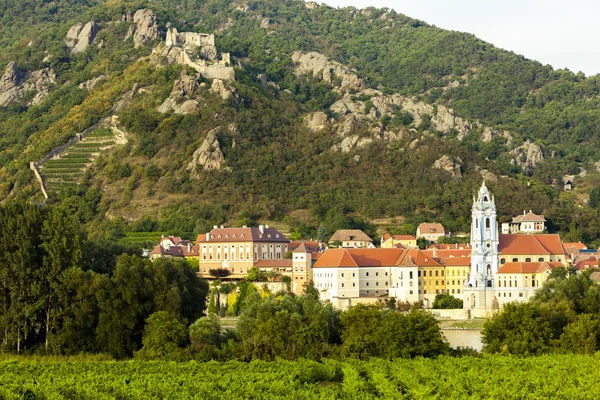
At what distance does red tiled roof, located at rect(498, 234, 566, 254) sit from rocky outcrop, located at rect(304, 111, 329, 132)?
159 feet

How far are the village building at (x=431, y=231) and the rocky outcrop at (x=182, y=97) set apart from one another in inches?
1579

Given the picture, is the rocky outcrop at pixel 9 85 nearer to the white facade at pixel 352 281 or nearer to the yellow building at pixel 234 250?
the yellow building at pixel 234 250

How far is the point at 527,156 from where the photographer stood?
15300 cm

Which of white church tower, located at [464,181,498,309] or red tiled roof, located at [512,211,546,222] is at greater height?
red tiled roof, located at [512,211,546,222]

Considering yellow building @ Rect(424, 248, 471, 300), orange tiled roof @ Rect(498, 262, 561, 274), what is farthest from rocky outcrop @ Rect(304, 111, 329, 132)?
orange tiled roof @ Rect(498, 262, 561, 274)

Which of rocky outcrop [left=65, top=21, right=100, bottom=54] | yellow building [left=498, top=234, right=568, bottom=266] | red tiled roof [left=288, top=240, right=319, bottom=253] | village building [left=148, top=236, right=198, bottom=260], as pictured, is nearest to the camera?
yellow building [left=498, top=234, right=568, bottom=266]

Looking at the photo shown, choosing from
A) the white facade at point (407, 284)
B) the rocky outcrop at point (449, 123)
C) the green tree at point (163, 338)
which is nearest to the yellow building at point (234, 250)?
the white facade at point (407, 284)

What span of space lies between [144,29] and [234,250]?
241ft

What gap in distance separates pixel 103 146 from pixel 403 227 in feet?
143

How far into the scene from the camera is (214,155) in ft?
444

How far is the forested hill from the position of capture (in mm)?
126500

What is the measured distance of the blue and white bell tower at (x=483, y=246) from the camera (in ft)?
316

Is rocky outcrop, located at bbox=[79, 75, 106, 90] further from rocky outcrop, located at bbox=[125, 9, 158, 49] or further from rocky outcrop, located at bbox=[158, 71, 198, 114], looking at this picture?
rocky outcrop, located at bbox=[158, 71, 198, 114]

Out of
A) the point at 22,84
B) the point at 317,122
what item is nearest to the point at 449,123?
the point at 317,122
